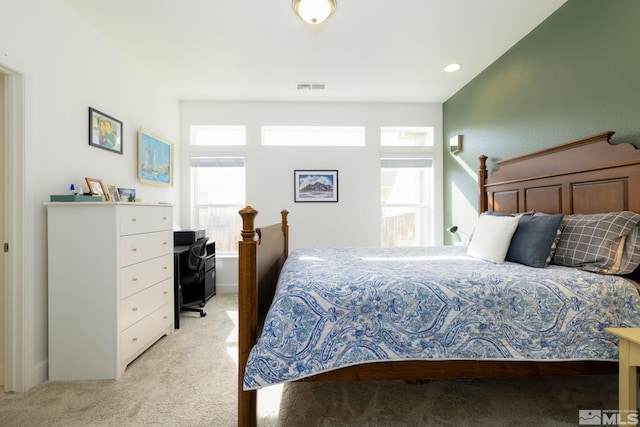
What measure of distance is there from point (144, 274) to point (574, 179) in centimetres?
324

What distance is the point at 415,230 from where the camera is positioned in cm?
429

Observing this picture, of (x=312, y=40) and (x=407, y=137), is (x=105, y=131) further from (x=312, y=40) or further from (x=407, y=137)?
(x=407, y=137)

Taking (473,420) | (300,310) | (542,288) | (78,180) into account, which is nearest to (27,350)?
(78,180)

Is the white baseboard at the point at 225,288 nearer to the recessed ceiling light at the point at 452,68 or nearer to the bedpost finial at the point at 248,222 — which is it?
the bedpost finial at the point at 248,222

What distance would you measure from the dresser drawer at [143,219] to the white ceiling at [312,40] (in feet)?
4.94

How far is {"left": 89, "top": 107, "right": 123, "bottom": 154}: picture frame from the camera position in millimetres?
2381

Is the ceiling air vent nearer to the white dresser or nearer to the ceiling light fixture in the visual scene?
the ceiling light fixture

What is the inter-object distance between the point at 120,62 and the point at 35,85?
1.04 m

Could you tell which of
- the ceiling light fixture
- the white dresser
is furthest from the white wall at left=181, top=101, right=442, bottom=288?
the white dresser

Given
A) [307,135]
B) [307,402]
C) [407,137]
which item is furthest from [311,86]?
[307,402]

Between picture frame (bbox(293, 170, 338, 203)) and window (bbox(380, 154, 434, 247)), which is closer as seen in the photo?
picture frame (bbox(293, 170, 338, 203))

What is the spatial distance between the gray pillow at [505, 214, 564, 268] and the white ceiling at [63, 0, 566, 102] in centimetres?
162

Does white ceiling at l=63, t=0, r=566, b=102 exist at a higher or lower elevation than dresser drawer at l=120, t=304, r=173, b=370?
higher

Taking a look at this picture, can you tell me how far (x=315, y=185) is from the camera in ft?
13.3
